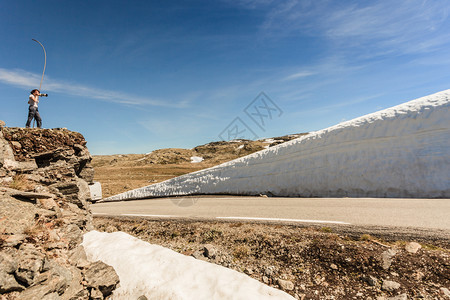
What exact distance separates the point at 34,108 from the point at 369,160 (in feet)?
47.2

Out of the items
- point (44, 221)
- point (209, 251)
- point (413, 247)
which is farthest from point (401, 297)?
point (44, 221)

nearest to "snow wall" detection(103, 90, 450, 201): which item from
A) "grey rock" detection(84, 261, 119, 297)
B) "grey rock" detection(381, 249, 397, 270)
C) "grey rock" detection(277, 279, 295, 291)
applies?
"grey rock" detection(381, 249, 397, 270)

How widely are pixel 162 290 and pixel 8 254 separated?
6.87ft

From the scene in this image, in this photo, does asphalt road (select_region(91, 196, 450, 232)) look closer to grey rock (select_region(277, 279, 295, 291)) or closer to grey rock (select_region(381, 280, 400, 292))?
grey rock (select_region(381, 280, 400, 292))

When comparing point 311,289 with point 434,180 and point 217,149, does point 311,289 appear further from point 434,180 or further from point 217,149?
point 217,149

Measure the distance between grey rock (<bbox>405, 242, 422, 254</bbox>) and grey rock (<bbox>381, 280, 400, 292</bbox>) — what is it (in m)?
1.06

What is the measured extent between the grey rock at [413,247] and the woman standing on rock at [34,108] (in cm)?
1231

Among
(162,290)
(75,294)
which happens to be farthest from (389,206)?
(75,294)

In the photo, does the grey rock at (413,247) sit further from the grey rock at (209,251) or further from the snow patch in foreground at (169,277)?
the grey rock at (209,251)

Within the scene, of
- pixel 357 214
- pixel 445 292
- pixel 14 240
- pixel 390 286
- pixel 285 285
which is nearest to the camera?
pixel 14 240

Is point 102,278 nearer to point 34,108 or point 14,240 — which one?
point 14,240

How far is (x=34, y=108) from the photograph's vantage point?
836 centimetres

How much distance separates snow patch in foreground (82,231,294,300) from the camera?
329 cm

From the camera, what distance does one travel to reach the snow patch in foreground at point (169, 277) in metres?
3.29
